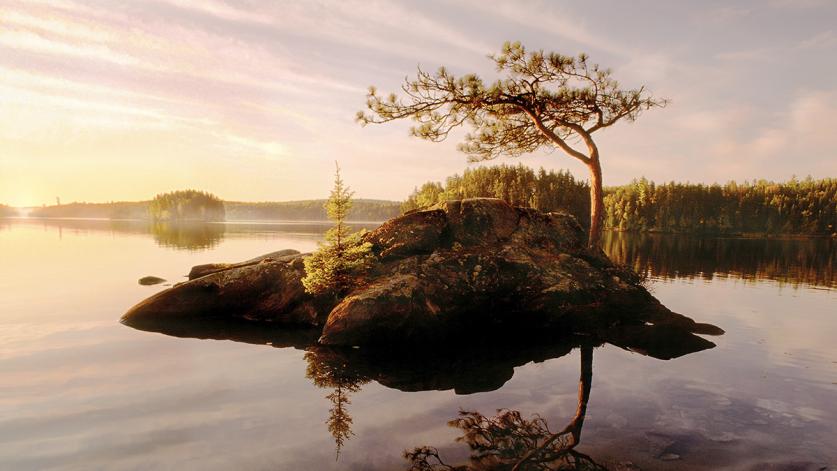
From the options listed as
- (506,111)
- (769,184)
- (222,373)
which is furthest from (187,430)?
(769,184)

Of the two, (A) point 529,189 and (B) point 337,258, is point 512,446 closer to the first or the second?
(B) point 337,258

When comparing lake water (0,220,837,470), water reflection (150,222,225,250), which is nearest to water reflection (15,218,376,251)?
water reflection (150,222,225,250)

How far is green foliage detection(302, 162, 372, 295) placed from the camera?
14.1 meters

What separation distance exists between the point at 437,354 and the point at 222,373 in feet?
17.4

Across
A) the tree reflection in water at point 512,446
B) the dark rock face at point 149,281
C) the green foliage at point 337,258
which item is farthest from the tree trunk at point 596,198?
the dark rock face at point 149,281

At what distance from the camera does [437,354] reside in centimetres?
1155

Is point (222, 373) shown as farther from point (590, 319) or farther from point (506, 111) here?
point (506, 111)

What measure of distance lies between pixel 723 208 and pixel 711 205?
299 centimetres

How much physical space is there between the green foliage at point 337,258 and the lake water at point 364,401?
8.15 feet

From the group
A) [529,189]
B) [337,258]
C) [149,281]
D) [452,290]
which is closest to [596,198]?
[452,290]

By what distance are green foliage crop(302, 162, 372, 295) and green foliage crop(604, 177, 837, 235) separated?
4493 inches

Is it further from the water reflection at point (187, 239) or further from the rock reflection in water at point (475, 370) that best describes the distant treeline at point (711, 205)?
the rock reflection in water at point (475, 370)

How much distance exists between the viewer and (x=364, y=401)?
8.44 metres

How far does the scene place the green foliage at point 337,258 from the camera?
46.2 ft
